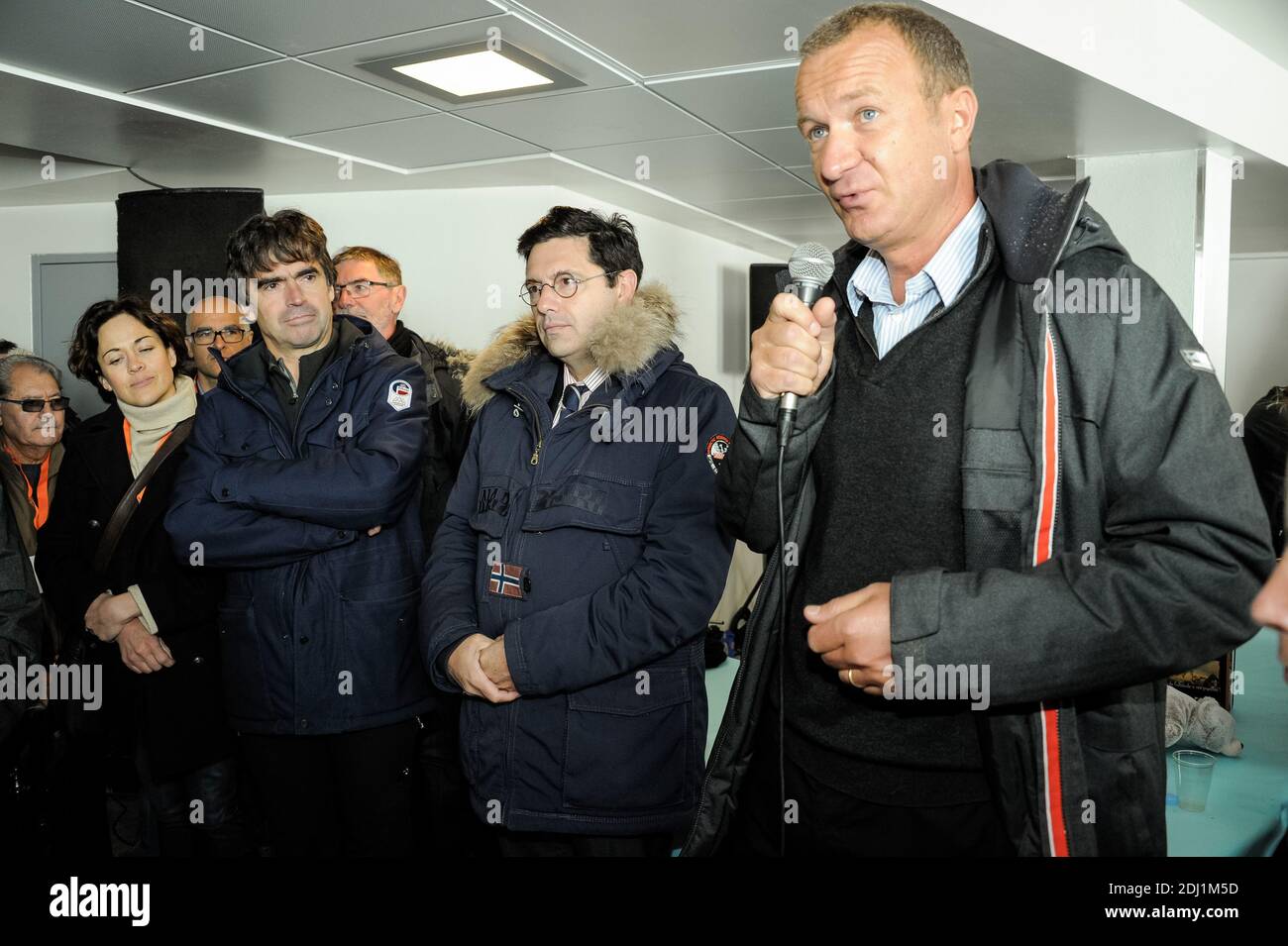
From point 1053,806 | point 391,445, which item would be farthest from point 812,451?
point 391,445

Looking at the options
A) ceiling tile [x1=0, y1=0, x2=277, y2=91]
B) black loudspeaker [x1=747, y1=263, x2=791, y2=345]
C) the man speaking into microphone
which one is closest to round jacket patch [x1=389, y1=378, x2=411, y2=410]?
the man speaking into microphone

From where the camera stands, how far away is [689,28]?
2900 millimetres

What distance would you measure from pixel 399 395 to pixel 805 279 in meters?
1.33

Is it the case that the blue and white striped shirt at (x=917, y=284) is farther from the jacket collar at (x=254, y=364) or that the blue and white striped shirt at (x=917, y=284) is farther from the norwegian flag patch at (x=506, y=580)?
the jacket collar at (x=254, y=364)

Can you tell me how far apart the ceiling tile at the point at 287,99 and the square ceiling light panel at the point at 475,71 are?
0.22 m

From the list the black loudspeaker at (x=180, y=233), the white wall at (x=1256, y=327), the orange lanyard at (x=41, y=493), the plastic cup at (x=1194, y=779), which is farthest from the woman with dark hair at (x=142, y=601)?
the white wall at (x=1256, y=327)

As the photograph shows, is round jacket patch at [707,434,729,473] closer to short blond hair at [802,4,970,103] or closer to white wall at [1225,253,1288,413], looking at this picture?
short blond hair at [802,4,970,103]

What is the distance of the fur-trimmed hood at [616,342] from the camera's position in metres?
1.98

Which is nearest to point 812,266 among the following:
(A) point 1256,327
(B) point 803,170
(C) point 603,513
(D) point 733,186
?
(C) point 603,513

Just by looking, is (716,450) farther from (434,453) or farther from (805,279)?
(434,453)

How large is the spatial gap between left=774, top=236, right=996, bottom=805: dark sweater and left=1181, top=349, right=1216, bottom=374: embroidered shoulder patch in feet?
0.81

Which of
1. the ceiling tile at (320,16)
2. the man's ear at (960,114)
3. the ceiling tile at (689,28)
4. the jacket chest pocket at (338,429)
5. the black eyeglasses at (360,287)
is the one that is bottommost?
the jacket chest pocket at (338,429)

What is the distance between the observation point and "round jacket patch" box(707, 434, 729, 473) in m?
1.89

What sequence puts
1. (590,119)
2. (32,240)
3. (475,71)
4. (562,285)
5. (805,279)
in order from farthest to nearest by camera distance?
(32,240), (590,119), (475,71), (562,285), (805,279)
